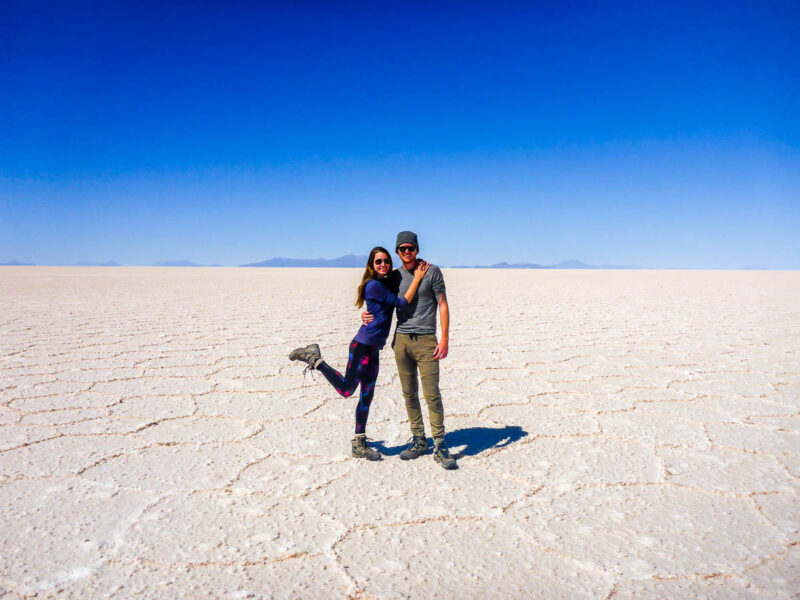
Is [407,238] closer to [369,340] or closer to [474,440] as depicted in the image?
[369,340]

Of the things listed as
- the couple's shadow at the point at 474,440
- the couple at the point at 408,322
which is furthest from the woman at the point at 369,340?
the couple's shadow at the point at 474,440

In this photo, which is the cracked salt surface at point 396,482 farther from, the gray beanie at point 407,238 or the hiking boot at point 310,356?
the gray beanie at point 407,238

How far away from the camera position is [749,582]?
158 cm

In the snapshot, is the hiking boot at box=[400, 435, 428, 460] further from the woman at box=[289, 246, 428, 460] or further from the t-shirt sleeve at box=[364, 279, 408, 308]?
the t-shirt sleeve at box=[364, 279, 408, 308]

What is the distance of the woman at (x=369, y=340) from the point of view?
226 centimetres

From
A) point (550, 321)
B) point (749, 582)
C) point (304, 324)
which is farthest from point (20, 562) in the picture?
point (550, 321)

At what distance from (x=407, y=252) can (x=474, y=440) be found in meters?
1.11

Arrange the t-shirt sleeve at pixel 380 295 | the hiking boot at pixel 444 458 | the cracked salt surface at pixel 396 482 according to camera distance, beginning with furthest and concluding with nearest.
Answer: the hiking boot at pixel 444 458, the t-shirt sleeve at pixel 380 295, the cracked salt surface at pixel 396 482

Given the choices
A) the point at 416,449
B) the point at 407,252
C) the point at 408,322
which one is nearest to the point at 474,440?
the point at 416,449

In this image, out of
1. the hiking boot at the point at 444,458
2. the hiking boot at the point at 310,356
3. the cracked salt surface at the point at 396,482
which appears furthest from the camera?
the hiking boot at the point at 310,356

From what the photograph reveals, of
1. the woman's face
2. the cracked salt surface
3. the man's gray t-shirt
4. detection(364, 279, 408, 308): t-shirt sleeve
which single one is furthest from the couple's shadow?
the woman's face

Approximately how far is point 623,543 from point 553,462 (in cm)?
68

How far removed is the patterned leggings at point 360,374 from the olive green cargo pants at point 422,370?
12 centimetres

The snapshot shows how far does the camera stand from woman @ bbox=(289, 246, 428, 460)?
7.41ft
